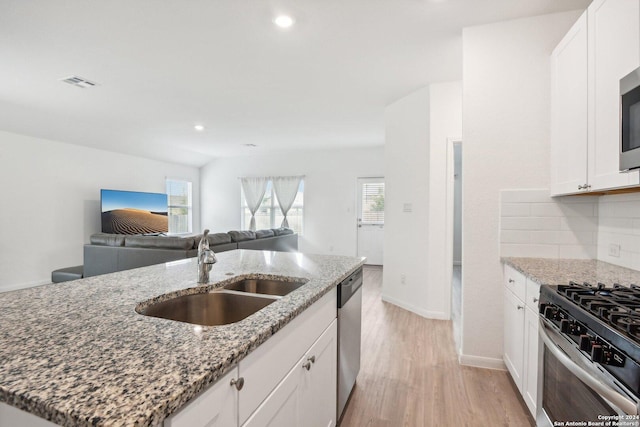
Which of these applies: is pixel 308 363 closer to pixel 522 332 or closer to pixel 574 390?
pixel 574 390

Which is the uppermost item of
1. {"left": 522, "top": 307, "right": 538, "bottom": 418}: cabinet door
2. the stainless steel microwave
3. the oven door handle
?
the stainless steel microwave

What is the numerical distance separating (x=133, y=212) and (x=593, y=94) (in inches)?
271

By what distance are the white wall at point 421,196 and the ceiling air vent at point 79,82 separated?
3.57 metres

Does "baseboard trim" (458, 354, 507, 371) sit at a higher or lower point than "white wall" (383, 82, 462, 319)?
lower

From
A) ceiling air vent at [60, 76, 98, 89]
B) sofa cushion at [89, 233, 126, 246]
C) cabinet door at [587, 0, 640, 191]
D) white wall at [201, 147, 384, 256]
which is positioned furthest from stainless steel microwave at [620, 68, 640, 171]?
white wall at [201, 147, 384, 256]

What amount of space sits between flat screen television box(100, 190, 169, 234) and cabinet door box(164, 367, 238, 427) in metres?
6.09

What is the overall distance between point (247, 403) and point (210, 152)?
736 cm

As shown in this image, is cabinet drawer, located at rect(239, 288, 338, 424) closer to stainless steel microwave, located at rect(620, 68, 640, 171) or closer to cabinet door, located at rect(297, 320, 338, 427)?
cabinet door, located at rect(297, 320, 338, 427)

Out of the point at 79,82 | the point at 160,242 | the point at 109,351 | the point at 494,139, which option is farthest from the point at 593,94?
the point at 79,82

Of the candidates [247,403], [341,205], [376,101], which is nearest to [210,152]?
[341,205]

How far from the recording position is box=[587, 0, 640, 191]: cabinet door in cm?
139

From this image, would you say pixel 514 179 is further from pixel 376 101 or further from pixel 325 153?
pixel 325 153

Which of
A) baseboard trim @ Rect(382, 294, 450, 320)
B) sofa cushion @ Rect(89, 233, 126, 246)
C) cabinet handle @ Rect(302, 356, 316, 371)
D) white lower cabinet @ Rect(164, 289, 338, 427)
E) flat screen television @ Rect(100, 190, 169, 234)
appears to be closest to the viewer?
white lower cabinet @ Rect(164, 289, 338, 427)

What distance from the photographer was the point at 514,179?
230 cm
